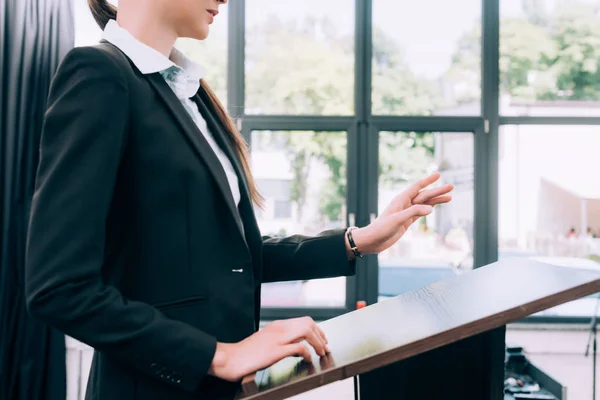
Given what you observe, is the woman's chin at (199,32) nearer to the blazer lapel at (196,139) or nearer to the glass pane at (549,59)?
the blazer lapel at (196,139)

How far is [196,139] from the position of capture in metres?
0.69

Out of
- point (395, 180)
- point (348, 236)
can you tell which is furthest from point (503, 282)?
point (395, 180)

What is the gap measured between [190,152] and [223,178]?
52 mm

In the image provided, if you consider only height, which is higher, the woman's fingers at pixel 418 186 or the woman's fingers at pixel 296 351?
the woman's fingers at pixel 418 186

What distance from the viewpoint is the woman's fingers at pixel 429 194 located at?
2.93 ft

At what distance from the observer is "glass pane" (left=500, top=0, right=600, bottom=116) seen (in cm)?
349

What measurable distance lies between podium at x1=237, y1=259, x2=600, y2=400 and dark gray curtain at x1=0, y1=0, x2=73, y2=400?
274 cm

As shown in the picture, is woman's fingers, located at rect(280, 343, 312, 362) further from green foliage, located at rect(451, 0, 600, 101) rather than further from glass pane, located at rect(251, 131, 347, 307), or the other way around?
green foliage, located at rect(451, 0, 600, 101)

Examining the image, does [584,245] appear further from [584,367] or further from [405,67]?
[405,67]

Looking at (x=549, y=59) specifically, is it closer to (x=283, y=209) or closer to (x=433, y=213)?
(x=433, y=213)

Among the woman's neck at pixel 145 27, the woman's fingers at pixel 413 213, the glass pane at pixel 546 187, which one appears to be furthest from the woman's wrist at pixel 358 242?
the glass pane at pixel 546 187

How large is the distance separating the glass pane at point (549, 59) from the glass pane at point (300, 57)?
3.23 feet

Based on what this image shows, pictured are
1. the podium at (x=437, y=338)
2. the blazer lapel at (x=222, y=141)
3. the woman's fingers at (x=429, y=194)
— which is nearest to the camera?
the podium at (x=437, y=338)

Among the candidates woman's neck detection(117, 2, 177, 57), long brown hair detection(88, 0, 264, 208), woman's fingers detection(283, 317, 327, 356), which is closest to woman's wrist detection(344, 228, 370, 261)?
long brown hair detection(88, 0, 264, 208)
